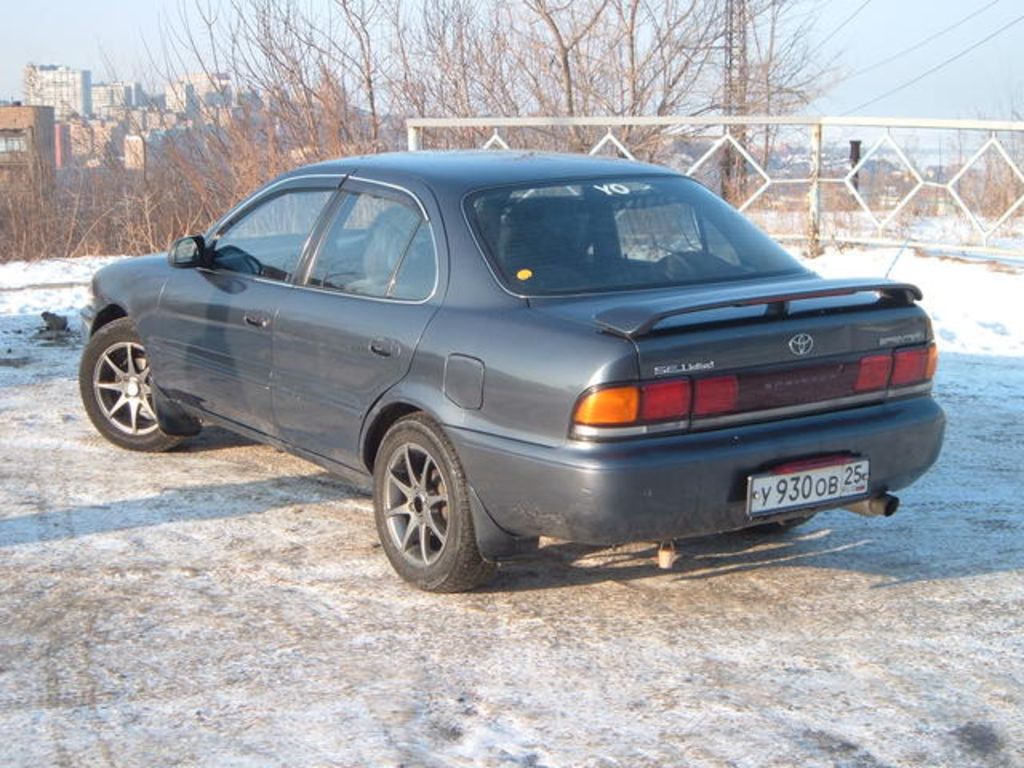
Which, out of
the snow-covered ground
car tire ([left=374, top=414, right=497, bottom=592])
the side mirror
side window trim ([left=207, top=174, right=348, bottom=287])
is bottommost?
the snow-covered ground

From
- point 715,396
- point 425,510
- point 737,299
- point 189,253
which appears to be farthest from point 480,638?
point 189,253

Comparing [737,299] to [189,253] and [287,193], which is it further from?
[189,253]

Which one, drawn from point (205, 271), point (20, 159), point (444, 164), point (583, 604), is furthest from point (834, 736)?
point (20, 159)

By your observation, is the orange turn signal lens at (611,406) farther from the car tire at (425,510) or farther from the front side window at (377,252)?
the front side window at (377,252)

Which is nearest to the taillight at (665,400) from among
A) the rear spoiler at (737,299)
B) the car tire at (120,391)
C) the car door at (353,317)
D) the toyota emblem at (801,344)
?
the rear spoiler at (737,299)

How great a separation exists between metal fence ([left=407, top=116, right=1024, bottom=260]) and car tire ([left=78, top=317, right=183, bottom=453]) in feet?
29.7

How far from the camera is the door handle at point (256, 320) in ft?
20.5

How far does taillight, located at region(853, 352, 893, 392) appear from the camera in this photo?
5.16m

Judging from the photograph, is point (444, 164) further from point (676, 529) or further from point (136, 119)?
point (136, 119)

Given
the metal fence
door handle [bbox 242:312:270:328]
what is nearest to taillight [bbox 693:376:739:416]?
door handle [bbox 242:312:270:328]

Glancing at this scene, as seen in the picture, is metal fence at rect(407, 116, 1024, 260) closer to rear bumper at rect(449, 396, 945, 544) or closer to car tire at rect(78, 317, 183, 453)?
car tire at rect(78, 317, 183, 453)

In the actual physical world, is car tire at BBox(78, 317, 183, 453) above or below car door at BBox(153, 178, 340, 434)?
below

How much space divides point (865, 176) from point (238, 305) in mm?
11059

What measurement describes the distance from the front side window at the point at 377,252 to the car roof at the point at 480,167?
14 cm
